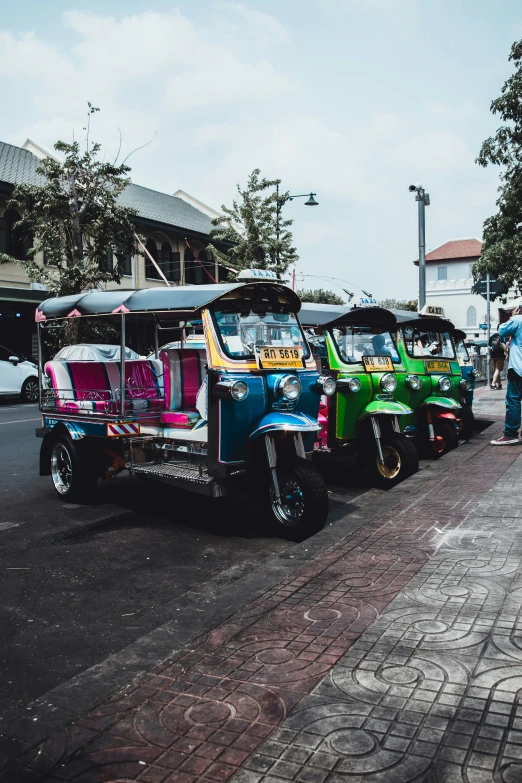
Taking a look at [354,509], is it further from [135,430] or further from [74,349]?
[74,349]

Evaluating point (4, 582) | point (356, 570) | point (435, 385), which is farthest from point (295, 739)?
point (435, 385)

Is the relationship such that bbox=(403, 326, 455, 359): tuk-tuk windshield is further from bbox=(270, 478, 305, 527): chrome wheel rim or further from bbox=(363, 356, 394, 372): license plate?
bbox=(270, 478, 305, 527): chrome wheel rim

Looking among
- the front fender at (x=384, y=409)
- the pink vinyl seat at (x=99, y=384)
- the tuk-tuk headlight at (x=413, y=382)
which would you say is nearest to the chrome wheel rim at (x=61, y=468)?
the pink vinyl seat at (x=99, y=384)

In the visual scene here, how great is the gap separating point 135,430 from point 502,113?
16738mm

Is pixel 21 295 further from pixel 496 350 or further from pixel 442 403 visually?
pixel 442 403

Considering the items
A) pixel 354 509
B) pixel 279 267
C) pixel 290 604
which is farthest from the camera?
pixel 279 267

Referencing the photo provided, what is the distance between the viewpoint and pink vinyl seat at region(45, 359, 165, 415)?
854cm

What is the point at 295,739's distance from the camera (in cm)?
298

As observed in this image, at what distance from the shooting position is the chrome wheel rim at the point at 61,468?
8257 millimetres

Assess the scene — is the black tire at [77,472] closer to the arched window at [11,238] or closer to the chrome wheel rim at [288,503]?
the chrome wheel rim at [288,503]

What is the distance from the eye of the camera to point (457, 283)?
78688 mm

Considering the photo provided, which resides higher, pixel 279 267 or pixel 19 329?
pixel 279 267

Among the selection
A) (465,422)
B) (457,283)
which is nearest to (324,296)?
(457,283)

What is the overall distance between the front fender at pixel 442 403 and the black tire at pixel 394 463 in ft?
6.21
